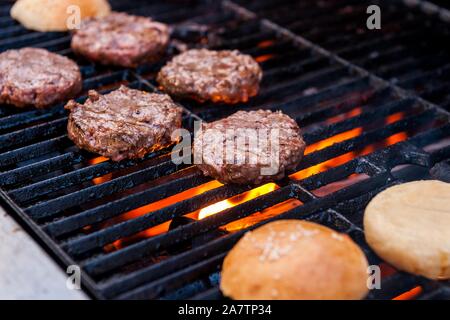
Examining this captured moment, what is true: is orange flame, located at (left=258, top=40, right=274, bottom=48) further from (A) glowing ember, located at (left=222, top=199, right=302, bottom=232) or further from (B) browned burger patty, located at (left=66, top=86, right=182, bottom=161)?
(A) glowing ember, located at (left=222, top=199, right=302, bottom=232)

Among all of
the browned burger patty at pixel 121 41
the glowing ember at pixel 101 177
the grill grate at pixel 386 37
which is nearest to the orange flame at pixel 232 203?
the glowing ember at pixel 101 177

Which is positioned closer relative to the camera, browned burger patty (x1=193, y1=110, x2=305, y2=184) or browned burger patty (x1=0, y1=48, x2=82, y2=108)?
browned burger patty (x1=193, y1=110, x2=305, y2=184)

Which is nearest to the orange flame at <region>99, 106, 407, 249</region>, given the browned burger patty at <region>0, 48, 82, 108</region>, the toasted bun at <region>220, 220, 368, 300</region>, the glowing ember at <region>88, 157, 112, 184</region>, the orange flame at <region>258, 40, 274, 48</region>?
the glowing ember at <region>88, 157, 112, 184</region>

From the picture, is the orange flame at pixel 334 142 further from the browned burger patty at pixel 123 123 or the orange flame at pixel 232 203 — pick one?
the browned burger patty at pixel 123 123

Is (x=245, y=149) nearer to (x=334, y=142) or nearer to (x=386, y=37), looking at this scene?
(x=334, y=142)

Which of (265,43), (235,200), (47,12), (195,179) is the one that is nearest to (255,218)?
(235,200)

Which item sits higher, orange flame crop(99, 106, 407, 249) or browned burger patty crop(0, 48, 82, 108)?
browned burger patty crop(0, 48, 82, 108)

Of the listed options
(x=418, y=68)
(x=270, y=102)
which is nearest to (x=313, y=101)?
(x=270, y=102)

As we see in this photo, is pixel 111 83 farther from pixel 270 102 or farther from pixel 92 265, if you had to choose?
pixel 92 265
